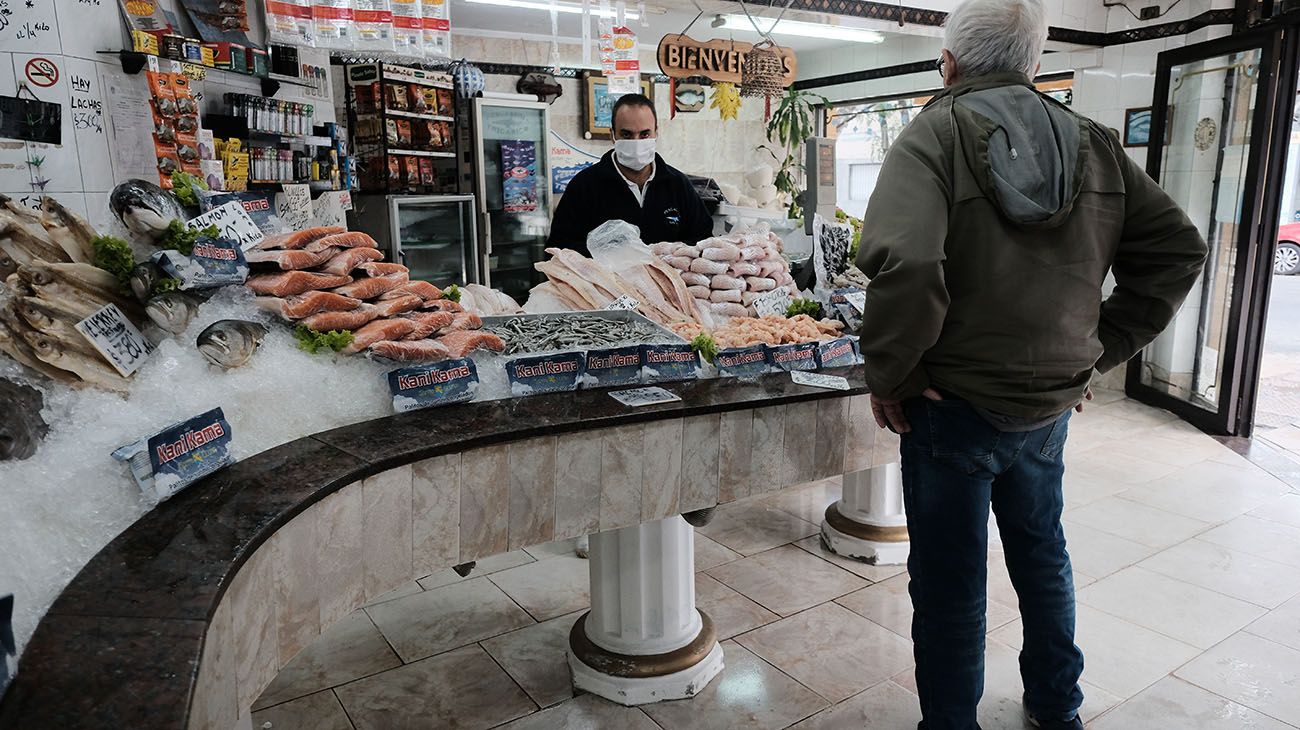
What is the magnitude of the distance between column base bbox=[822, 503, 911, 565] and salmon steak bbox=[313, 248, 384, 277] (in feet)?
8.34

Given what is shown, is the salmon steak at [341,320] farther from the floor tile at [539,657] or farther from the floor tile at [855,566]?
the floor tile at [855,566]

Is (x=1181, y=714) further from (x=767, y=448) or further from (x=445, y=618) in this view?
(x=445, y=618)

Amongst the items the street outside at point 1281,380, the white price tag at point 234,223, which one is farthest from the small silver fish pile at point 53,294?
the street outside at point 1281,380

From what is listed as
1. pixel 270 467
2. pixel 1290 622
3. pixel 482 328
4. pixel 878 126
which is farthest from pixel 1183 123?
pixel 270 467

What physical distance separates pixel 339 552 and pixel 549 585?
2028 millimetres

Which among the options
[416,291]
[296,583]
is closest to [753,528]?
[416,291]

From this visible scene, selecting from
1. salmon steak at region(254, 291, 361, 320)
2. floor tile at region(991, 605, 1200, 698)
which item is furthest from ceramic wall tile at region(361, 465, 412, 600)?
floor tile at region(991, 605, 1200, 698)

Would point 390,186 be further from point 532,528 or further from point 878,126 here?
point 878,126

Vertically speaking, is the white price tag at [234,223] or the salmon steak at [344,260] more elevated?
the white price tag at [234,223]

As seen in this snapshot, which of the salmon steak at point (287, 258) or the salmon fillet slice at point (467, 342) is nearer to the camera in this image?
the salmon steak at point (287, 258)

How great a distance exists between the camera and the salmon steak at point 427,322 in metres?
2.12

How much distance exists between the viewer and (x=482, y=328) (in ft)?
8.13

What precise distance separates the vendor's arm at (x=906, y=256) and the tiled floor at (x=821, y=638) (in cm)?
134

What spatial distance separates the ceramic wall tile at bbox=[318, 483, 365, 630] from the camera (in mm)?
1633
